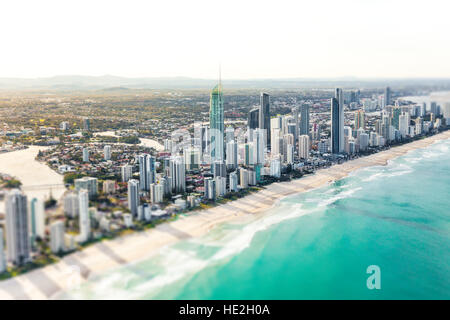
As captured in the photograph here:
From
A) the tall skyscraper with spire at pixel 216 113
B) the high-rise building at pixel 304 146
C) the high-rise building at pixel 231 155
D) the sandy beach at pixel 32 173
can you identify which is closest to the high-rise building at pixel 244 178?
the high-rise building at pixel 231 155

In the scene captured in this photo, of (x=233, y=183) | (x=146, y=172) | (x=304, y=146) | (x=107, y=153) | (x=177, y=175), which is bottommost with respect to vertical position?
(x=233, y=183)

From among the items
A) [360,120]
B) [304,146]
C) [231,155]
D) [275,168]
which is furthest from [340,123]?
[231,155]

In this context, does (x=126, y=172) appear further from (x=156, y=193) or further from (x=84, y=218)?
(x=84, y=218)

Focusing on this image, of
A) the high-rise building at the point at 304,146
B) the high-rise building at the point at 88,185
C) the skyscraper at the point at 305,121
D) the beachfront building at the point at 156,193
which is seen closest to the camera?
the high-rise building at the point at 88,185

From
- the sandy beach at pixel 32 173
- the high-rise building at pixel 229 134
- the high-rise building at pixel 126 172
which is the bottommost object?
the high-rise building at pixel 126 172

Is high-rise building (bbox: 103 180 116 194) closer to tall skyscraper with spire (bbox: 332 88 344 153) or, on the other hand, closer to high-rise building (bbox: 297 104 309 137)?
high-rise building (bbox: 297 104 309 137)

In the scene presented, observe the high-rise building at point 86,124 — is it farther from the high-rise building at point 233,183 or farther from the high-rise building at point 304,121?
the high-rise building at point 304,121

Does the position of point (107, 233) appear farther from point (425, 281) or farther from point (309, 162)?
point (309, 162)
